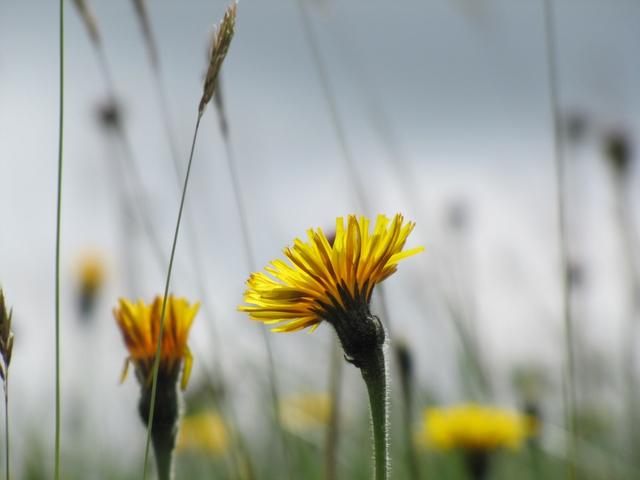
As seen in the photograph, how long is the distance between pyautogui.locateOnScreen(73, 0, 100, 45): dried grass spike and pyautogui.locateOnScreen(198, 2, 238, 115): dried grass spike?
68cm

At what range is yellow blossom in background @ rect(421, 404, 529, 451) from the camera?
9.84 feet

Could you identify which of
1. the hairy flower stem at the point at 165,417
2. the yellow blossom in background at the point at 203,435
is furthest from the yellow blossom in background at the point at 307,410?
the hairy flower stem at the point at 165,417

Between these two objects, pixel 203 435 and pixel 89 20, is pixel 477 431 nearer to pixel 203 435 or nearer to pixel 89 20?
pixel 203 435

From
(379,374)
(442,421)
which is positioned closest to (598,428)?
(442,421)

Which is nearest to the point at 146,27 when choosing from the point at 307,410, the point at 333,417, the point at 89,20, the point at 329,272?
the point at 89,20

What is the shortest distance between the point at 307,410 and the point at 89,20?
2932 millimetres

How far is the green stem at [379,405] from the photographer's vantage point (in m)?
1.11

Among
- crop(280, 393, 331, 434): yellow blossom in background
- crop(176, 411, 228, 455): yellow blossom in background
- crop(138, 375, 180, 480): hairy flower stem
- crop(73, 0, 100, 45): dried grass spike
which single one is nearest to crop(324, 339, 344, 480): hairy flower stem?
crop(138, 375, 180, 480): hairy flower stem

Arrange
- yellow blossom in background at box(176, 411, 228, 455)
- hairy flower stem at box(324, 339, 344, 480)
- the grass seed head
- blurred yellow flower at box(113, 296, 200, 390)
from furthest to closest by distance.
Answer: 1. yellow blossom in background at box(176, 411, 228, 455)
2. hairy flower stem at box(324, 339, 344, 480)
3. blurred yellow flower at box(113, 296, 200, 390)
4. the grass seed head

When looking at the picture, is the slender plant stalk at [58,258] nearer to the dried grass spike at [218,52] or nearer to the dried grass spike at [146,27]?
the dried grass spike at [218,52]

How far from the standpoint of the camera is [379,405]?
1.22m

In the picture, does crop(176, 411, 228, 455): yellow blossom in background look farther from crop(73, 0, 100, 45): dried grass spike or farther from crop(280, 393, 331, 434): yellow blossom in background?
crop(73, 0, 100, 45): dried grass spike

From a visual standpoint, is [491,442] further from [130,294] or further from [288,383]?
[130,294]

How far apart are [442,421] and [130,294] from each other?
1468 mm
